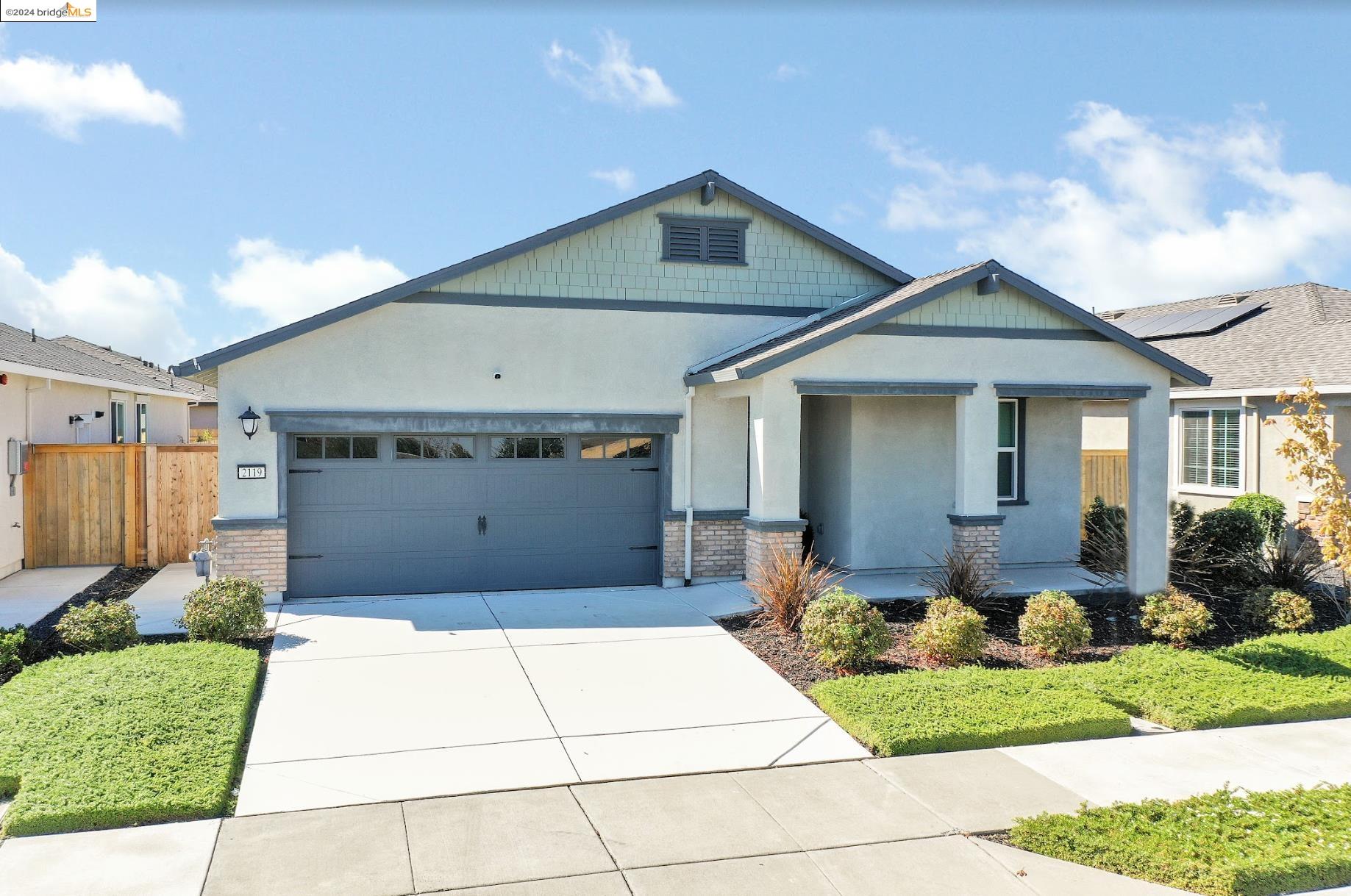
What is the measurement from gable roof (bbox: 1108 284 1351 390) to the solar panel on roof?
0.05 m

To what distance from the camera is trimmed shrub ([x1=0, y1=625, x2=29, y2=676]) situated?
911 centimetres

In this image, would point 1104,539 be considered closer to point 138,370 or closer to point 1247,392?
point 1247,392

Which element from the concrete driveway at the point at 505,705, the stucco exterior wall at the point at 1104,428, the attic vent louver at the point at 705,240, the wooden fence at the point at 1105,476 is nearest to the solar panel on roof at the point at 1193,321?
the stucco exterior wall at the point at 1104,428

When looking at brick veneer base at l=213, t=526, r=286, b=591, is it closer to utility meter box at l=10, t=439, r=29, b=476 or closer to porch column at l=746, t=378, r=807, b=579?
utility meter box at l=10, t=439, r=29, b=476

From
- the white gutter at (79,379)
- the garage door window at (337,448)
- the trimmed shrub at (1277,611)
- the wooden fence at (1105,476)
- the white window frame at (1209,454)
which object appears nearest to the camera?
the trimmed shrub at (1277,611)

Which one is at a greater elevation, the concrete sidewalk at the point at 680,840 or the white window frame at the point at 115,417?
the white window frame at the point at 115,417

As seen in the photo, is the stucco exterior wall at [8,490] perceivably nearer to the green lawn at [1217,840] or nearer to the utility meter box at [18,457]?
the utility meter box at [18,457]

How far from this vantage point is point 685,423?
45.6ft

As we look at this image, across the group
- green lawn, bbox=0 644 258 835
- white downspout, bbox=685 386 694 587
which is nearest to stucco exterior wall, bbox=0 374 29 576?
green lawn, bbox=0 644 258 835

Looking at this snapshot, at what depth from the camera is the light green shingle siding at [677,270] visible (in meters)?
13.5

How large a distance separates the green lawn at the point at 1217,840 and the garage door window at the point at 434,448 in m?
9.20

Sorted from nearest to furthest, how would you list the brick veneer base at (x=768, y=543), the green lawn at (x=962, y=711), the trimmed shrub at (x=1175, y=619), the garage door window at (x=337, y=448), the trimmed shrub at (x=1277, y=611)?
the green lawn at (x=962, y=711)
the trimmed shrub at (x=1175, y=619)
the trimmed shrub at (x=1277, y=611)
the brick veneer base at (x=768, y=543)
the garage door window at (x=337, y=448)

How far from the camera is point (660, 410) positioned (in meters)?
13.9

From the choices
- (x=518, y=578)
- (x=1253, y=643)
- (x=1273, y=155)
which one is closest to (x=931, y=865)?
(x=1253, y=643)
